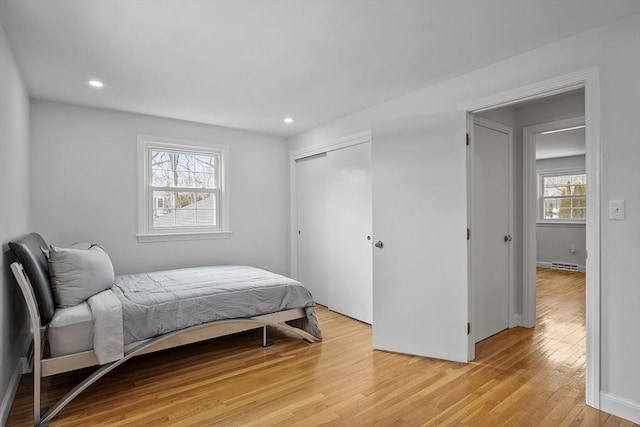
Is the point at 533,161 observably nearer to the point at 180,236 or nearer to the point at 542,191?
the point at 180,236

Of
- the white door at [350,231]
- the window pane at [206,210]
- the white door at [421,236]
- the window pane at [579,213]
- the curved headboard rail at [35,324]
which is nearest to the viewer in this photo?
the curved headboard rail at [35,324]

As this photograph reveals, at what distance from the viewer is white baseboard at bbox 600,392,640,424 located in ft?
6.31

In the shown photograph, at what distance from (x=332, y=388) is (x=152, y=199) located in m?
2.97

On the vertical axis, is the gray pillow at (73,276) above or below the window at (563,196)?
below

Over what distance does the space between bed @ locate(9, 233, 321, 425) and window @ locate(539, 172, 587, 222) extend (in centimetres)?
686

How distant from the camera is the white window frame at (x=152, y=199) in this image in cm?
386

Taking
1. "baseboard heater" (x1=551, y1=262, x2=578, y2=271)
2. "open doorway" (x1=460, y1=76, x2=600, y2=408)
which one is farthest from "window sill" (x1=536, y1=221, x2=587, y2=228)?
"open doorway" (x1=460, y1=76, x2=600, y2=408)

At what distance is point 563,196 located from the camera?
7398 mm

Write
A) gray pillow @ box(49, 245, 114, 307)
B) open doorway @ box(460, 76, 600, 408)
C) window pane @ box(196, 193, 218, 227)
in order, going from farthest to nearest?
window pane @ box(196, 193, 218, 227), gray pillow @ box(49, 245, 114, 307), open doorway @ box(460, 76, 600, 408)

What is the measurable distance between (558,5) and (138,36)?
98.1 inches

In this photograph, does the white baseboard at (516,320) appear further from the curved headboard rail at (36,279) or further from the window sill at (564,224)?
the window sill at (564,224)

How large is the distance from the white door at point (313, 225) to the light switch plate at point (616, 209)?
9.30 ft

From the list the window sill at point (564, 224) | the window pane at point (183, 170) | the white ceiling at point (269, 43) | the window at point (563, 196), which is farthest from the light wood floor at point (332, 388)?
the window at point (563, 196)

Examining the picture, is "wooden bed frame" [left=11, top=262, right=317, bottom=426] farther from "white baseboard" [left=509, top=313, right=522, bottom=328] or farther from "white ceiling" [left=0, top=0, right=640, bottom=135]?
"white baseboard" [left=509, top=313, right=522, bottom=328]
